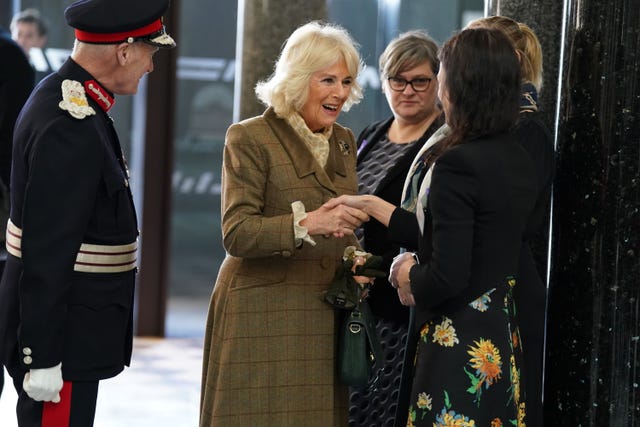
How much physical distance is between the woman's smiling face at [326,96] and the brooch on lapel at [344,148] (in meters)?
0.11

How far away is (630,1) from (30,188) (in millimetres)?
1661

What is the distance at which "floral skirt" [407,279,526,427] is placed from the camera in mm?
2656

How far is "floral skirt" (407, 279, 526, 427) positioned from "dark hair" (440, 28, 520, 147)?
423mm

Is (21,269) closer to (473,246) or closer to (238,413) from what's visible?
(238,413)

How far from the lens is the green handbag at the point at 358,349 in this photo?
120 inches

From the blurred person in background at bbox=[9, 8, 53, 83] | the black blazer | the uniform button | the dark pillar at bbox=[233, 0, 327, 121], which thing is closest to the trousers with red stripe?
the uniform button

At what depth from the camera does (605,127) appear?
2.94 metres

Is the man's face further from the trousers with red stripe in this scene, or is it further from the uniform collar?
the trousers with red stripe

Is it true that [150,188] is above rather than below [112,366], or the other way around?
above

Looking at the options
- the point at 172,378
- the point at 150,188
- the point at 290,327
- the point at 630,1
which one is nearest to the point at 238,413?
the point at 290,327

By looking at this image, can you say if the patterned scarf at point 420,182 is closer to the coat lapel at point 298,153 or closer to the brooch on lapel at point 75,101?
the coat lapel at point 298,153

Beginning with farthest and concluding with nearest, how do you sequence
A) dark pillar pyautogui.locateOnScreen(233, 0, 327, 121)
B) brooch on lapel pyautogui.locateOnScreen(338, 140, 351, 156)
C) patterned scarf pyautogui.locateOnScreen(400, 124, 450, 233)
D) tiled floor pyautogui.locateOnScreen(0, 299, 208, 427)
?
tiled floor pyautogui.locateOnScreen(0, 299, 208, 427) < dark pillar pyautogui.locateOnScreen(233, 0, 327, 121) < brooch on lapel pyautogui.locateOnScreen(338, 140, 351, 156) < patterned scarf pyautogui.locateOnScreen(400, 124, 450, 233)

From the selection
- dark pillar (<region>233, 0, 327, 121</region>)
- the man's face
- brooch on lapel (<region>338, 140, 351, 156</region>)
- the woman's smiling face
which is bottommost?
brooch on lapel (<region>338, 140, 351, 156</region>)

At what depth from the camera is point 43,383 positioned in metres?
2.52
